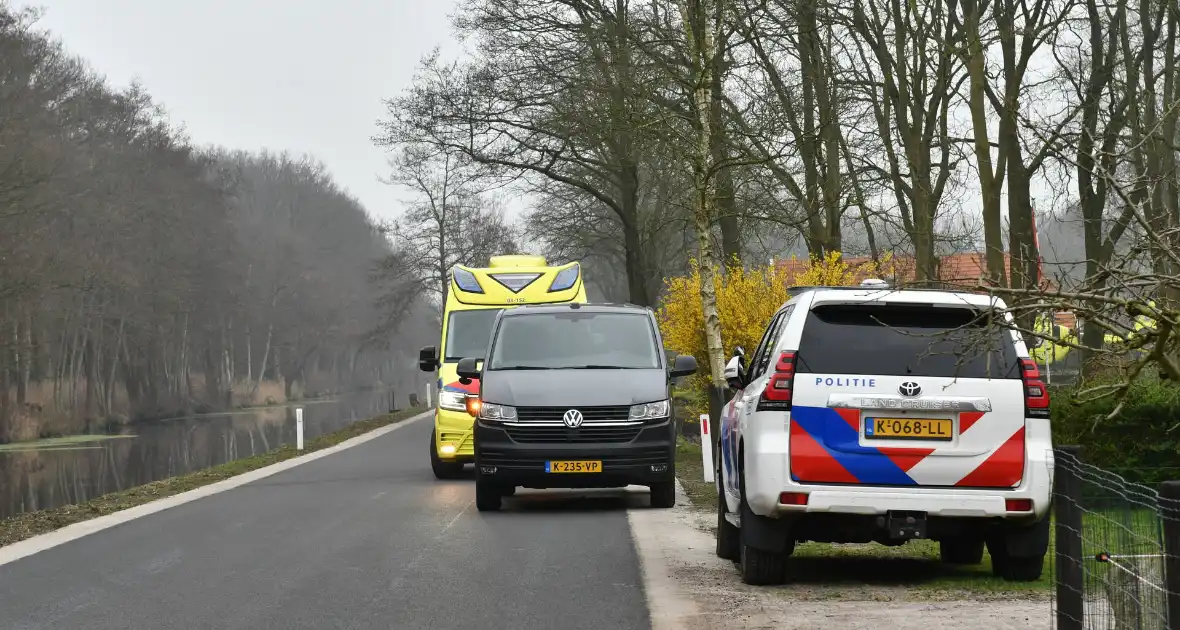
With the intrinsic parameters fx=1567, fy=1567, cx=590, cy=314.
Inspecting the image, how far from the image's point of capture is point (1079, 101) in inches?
1079

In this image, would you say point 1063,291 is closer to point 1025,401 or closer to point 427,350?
point 1025,401

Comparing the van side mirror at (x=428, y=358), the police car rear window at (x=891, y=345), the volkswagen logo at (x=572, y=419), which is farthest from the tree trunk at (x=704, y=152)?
the police car rear window at (x=891, y=345)

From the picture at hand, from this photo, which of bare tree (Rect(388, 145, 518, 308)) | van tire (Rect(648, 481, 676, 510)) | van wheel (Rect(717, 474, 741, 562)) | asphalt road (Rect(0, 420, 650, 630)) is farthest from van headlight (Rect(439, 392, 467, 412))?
bare tree (Rect(388, 145, 518, 308))

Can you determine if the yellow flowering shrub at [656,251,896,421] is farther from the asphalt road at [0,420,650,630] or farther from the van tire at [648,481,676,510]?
the van tire at [648,481,676,510]

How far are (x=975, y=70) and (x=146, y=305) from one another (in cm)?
4486

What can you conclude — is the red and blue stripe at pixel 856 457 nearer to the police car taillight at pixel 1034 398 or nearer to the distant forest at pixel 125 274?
the police car taillight at pixel 1034 398

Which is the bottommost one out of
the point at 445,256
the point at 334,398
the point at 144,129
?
the point at 334,398

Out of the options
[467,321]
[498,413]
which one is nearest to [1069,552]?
[498,413]

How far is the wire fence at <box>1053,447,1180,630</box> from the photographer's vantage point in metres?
4.94

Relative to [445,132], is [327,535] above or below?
below

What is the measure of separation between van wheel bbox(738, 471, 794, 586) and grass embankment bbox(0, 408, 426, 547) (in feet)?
25.3

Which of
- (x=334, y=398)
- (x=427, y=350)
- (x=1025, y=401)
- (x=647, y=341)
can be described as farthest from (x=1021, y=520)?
(x=334, y=398)

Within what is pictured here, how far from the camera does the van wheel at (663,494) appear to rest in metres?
15.9

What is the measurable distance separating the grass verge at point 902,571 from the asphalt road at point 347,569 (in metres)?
1.27
